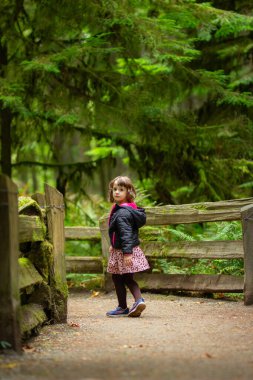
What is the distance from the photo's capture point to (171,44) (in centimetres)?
1033

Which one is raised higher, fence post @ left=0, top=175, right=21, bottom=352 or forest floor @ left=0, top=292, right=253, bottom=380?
fence post @ left=0, top=175, right=21, bottom=352

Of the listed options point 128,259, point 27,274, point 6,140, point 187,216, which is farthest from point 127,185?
point 6,140

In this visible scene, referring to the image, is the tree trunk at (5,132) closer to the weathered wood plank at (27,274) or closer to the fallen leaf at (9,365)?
the weathered wood plank at (27,274)

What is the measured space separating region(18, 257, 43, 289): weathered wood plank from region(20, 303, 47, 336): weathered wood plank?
28 centimetres

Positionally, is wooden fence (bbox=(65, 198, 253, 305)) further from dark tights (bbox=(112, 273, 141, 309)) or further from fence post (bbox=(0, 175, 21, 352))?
fence post (bbox=(0, 175, 21, 352))

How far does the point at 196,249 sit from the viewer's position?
9266 mm

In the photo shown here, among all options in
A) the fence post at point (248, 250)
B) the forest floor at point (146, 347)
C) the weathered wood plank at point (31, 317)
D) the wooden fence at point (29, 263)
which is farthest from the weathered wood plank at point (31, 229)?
the fence post at point (248, 250)

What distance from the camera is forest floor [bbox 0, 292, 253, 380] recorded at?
14.3 ft

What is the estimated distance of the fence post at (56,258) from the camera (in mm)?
6859

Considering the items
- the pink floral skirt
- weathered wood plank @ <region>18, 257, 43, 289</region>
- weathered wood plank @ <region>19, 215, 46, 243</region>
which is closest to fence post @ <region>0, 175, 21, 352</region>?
weathered wood plank @ <region>18, 257, 43, 289</region>

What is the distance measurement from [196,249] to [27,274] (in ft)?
12.8

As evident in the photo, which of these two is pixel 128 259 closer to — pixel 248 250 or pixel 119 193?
pixel 119 193

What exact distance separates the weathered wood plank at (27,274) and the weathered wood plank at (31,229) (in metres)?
0.25

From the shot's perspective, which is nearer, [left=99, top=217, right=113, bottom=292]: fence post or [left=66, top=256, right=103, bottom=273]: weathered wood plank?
[left=99, top=217, right=113, bottom=292]: fence post
